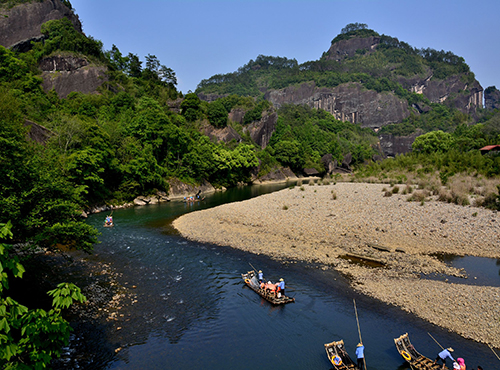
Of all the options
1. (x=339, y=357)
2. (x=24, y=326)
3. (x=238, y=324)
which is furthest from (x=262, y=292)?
(x=24, y=326)

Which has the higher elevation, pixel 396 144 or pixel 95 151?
pixel 396 144

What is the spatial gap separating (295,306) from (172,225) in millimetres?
21093

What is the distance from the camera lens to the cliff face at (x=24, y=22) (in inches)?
3054

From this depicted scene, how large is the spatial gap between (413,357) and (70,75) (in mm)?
87989

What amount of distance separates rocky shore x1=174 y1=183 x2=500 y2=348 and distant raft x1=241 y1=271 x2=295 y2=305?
174 inches

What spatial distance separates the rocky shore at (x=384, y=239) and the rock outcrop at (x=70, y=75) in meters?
57.2

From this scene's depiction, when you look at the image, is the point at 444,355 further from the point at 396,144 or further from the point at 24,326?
the point at 396,144

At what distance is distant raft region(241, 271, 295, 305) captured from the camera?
53.9ft

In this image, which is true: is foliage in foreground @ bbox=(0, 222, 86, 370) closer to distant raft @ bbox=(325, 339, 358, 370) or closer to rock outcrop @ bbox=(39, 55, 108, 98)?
distant raft @ bbox=(325, 339, 358, 370)

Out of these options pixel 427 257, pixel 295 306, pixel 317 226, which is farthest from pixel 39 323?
pixel 317 226

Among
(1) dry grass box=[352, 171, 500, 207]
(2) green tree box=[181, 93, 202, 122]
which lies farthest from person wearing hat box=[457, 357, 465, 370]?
(2) green tree box=[181, 93, 202, 122]

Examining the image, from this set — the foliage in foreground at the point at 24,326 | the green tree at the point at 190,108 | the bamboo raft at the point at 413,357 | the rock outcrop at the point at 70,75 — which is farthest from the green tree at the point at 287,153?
the foliage in foreground at the point at 24,326

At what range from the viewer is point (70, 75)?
246 feet

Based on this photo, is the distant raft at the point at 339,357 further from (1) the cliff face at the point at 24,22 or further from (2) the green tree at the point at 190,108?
(1) the cliff face at the point at 24,22
